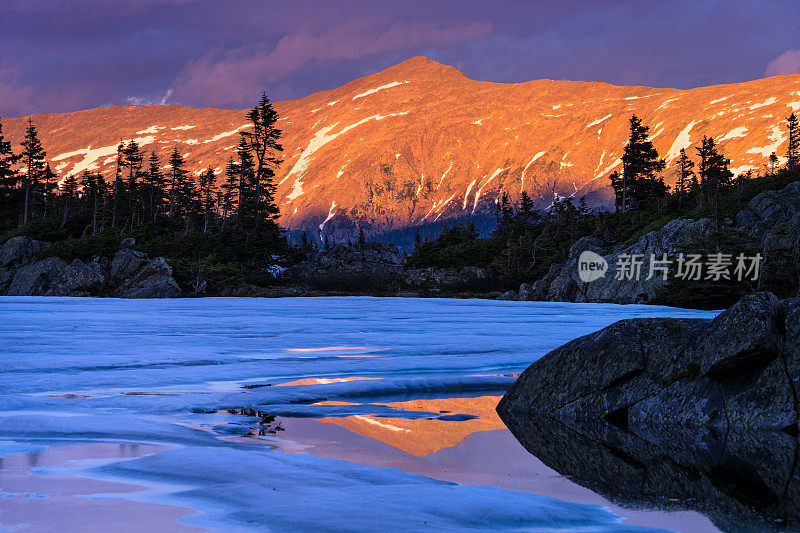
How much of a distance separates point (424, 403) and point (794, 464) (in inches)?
190

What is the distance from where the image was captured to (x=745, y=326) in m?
7.07

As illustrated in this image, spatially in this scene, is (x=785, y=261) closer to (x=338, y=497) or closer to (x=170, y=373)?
(x=170, y=373)

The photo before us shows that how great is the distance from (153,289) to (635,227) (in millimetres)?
40488

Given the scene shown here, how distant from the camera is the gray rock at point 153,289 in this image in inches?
1837

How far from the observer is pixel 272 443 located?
6.73m

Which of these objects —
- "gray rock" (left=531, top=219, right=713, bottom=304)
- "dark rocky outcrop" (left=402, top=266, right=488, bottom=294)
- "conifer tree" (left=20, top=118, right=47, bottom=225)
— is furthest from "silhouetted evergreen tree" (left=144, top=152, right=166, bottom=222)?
"gray rock" (left=531, top=219, right=713, bottom=304)

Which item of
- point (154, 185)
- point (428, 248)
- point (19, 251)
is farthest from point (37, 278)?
point (154, 185)

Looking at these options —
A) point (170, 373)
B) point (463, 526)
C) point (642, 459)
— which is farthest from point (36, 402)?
point (642, 459)

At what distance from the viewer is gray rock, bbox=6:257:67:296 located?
1981 inches

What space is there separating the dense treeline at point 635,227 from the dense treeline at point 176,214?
59.7ft

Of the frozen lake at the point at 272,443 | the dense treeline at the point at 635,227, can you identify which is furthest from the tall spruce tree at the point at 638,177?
the frozen lake at the point at 272,443

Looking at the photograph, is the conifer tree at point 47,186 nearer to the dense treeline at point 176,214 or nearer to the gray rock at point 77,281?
the dense treeline at point 176,214

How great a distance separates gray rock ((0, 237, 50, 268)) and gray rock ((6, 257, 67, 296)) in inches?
245

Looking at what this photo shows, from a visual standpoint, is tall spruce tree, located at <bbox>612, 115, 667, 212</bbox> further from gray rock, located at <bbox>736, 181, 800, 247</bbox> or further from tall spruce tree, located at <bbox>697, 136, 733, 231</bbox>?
gray rock, located at <bbox>736, 181, 800, 247</bbox>
